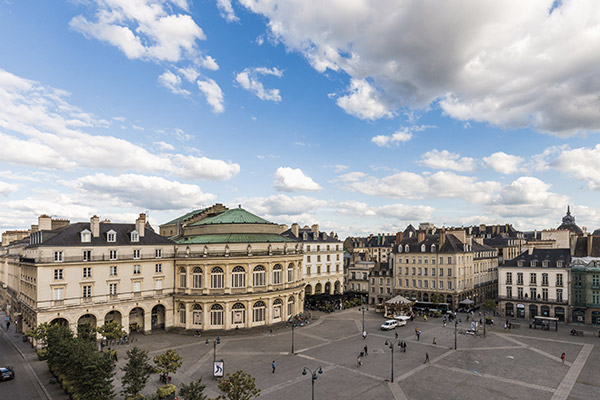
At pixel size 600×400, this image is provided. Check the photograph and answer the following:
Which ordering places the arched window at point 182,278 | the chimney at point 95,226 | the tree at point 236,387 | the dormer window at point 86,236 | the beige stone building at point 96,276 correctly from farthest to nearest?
the arched window at point 182,278 → the chimney at point 95,226 → the dormer window at point 86,236 → the beige stone building at point 96,276 → the tree at point 236,387

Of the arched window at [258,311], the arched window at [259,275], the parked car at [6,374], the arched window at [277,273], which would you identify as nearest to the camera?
the parked car at [6,374]

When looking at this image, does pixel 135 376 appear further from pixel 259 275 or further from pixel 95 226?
pixel 259 275

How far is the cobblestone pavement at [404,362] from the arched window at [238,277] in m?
7.26

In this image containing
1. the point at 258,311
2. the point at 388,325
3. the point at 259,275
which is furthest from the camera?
the point at 259,275

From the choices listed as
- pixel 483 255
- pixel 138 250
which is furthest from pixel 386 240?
pixel 138 250

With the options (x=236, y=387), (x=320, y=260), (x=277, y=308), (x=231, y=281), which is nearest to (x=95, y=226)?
(x=231, y=281)

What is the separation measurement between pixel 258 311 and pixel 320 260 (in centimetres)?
3347

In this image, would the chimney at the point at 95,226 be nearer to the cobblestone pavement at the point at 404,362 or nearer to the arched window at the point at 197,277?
the arched window at the point at 197,277

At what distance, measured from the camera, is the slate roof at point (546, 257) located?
65812mm

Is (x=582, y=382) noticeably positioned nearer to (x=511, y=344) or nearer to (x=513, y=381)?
(x=513, y=381)

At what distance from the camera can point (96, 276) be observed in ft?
169

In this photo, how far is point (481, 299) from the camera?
276ft

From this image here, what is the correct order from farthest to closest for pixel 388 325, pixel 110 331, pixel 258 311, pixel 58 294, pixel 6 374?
pixel 258 311 → pixel 388 325 → pixel 58 294 → pixel 110 331 → pixel 6 374

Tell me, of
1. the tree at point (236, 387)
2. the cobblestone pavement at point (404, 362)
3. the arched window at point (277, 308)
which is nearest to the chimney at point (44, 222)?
the cobblestone pavement at point (404, 362)
